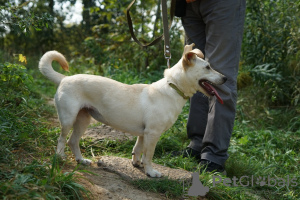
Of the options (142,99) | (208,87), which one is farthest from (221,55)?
(142,99)

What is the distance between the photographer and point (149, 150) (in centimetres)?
295

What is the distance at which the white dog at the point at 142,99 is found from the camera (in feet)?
9.55

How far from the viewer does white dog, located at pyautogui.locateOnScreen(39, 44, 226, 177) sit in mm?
2912

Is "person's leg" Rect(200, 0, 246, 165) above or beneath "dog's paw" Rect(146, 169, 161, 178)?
above

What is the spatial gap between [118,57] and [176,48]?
1.28 meters

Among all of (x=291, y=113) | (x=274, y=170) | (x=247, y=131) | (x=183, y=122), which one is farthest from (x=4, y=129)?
(x=291, y=113)

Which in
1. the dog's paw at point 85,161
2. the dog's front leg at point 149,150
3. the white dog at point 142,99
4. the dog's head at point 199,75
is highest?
the dog's head at point 199,75

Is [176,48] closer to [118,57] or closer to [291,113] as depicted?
[118,57]

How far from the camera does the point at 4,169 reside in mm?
2281

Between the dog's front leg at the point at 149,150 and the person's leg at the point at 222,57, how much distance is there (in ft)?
2.10

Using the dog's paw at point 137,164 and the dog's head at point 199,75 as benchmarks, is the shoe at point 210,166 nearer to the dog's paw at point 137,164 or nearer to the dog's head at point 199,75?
the dog's paw at point 137,164

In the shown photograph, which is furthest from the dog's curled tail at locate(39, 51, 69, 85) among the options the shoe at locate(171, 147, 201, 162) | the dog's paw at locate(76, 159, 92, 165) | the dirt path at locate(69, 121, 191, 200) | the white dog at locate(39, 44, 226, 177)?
the shoe at locate(171, 147, 201, 162)

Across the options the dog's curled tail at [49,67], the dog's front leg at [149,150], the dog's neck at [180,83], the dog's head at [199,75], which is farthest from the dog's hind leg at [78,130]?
the dog's head at [199,75]

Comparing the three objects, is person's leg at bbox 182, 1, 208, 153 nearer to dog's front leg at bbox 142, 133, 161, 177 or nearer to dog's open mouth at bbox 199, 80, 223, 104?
dog's open mouth at bbox 199, 80, 223, 104
